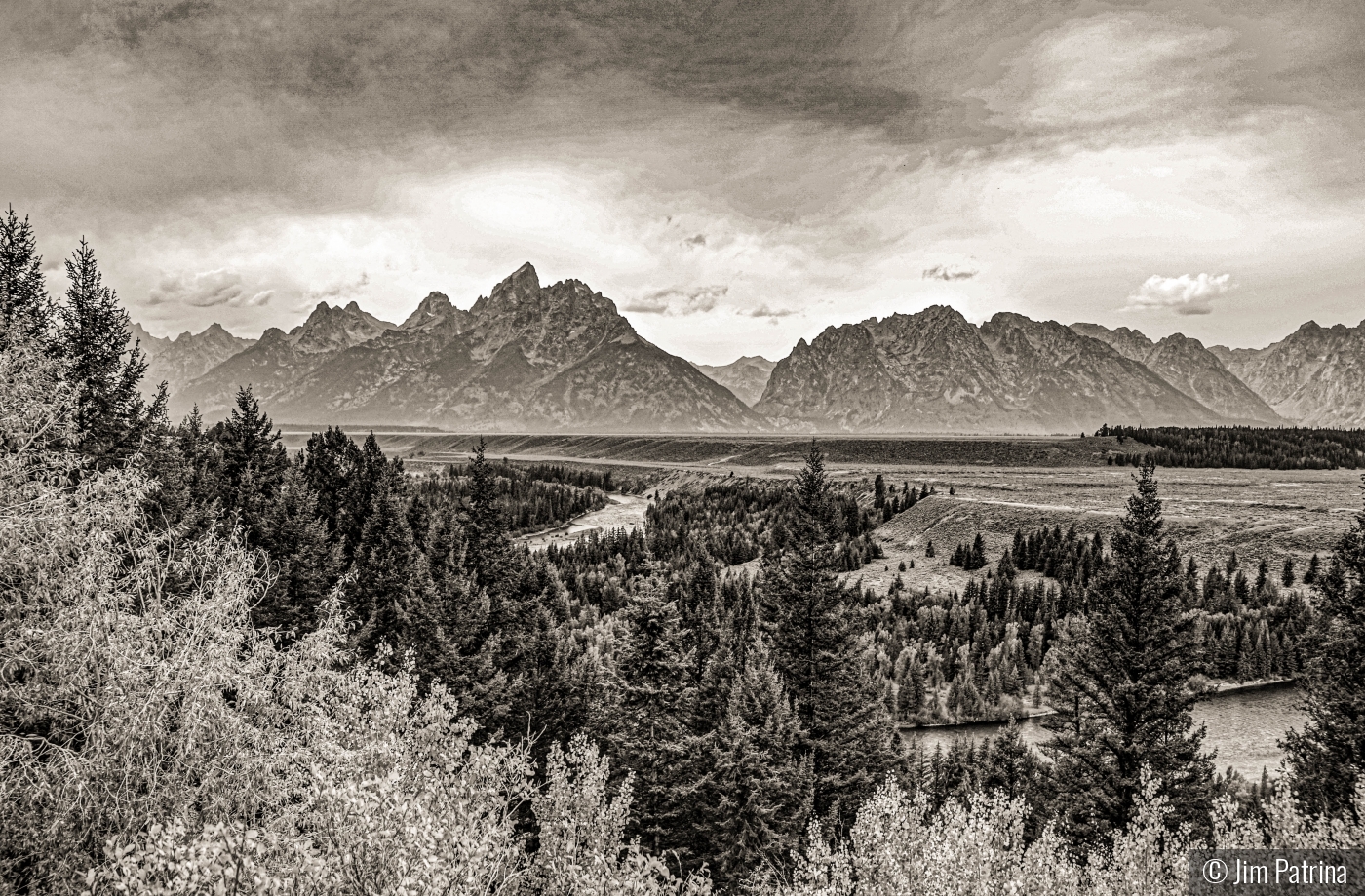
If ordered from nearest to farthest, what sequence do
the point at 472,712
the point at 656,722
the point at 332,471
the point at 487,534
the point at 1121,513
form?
the point at 656,722
the point at 472,712
the point at 487,534
the point at 332,471
the point at 1121,513

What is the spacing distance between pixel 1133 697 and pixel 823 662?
34.6 ft

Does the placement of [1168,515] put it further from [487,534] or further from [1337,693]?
[487,534]

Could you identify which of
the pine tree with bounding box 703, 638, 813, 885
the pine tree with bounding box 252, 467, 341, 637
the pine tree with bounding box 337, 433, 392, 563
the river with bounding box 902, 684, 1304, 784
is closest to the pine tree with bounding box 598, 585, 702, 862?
the pine tree with bounding box 703, 638, 813, 885

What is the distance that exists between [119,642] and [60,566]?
1.78m

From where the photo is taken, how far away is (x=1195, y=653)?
23266 mm

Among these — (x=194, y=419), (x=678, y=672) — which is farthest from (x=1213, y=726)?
(x=194, y=419)

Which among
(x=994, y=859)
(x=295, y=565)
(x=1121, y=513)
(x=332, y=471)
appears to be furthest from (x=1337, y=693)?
(x=1121, y=513)

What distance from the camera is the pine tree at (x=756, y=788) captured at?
23.3 metres

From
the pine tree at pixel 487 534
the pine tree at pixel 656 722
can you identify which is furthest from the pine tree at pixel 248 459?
the pine tree at pixel 656 722

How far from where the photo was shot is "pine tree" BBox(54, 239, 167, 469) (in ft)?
97.3

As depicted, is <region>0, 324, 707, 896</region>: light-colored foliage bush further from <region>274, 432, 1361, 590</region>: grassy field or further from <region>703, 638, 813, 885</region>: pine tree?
<region>274, 432, 1361, 590</region>: grassy field

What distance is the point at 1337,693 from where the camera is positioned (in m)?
21.5

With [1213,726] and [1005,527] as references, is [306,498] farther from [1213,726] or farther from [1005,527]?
[1005,527]

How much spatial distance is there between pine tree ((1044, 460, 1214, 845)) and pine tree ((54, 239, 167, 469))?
37.7 m
